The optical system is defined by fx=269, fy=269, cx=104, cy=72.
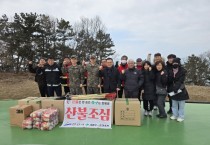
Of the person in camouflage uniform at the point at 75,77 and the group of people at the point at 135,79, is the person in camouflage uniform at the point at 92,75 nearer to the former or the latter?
the group of people at the point at 135,79

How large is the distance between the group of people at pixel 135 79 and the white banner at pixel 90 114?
3.14 ft

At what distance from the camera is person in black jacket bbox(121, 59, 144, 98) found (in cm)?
606

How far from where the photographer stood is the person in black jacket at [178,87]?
5.71 meters

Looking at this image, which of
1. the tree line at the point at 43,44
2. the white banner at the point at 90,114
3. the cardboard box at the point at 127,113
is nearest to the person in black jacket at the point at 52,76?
the white banner at the point at 90,114

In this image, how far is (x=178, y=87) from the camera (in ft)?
18.6

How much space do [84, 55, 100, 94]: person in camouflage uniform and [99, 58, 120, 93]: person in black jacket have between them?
0.13 m

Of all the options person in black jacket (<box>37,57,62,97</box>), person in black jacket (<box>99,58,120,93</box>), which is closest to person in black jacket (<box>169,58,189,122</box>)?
person in black jacket (<box>99,58,120,93</box>)

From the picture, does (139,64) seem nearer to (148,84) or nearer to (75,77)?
→ (148,84)

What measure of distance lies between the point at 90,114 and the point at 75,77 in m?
1.49

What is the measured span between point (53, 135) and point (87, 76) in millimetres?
2129

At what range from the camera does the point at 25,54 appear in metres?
21.6

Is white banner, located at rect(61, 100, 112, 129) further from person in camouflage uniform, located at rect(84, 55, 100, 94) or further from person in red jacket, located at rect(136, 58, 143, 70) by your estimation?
person in red jacket, located at rect(136, 58, 143, 70)

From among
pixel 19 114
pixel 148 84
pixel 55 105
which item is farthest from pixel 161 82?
pixel 19 114

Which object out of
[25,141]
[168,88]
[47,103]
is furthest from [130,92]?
[25,141]
